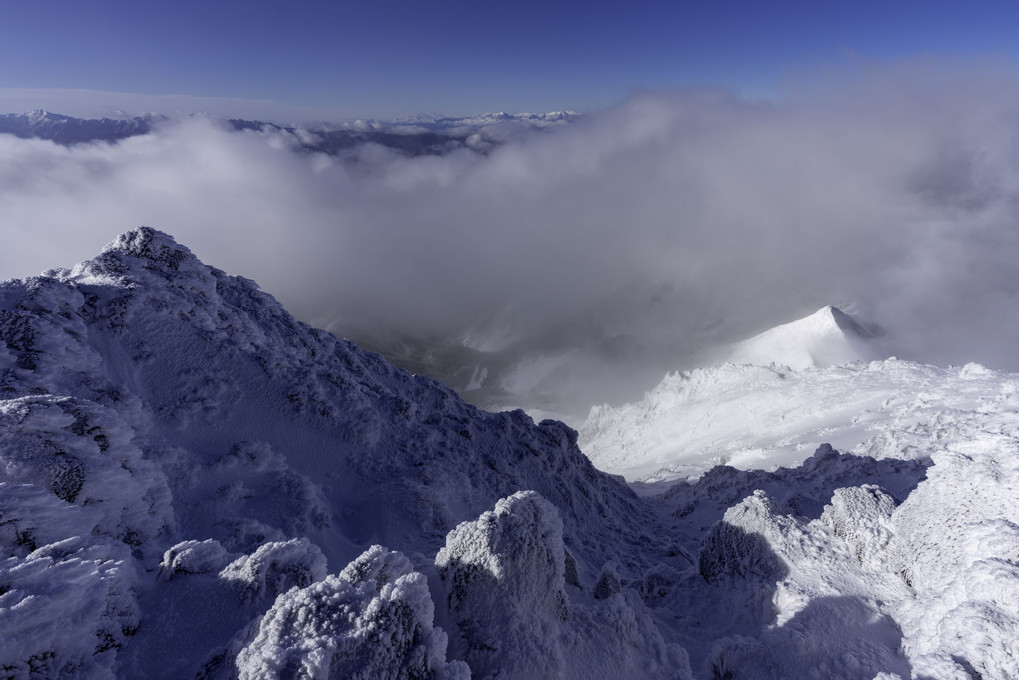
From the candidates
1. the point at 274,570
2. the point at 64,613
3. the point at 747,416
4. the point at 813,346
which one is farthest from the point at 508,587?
the point at 813,346

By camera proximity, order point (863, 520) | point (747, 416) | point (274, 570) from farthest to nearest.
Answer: point (747, 416)
point (863, 520)
point (274, 570)

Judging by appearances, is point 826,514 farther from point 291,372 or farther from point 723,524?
point 291,372

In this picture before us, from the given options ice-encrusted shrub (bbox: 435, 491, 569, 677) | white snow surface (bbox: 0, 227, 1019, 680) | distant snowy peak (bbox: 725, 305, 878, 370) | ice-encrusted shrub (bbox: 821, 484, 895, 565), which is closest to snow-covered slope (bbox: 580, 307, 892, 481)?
white snow surface (bbox: 0, 227, 1019, 680)

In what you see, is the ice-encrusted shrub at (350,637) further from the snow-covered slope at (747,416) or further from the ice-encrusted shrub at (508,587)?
the snow-covered slope at (747,416)

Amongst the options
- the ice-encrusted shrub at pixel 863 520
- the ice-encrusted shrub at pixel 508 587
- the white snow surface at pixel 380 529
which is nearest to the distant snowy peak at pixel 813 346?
the white snow surface at pixel 380 529

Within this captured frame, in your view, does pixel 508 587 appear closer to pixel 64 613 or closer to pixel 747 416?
pixel 64 613

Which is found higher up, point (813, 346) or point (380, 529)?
point (380, 529)

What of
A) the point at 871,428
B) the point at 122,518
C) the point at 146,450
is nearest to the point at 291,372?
the point at 146,450

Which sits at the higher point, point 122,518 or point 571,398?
point 122,518
